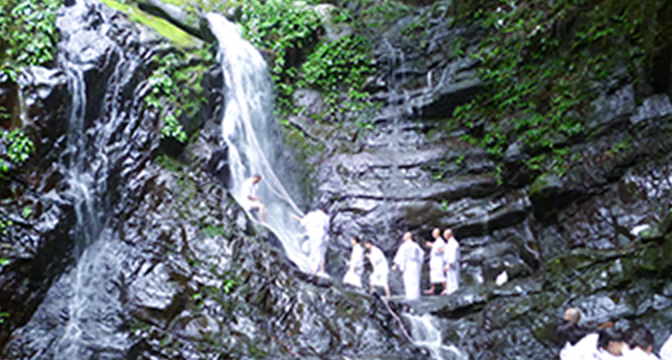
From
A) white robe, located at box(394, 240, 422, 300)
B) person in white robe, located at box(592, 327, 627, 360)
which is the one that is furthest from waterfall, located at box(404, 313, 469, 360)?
person in white robe, located at box(592, 327, 627, 360)

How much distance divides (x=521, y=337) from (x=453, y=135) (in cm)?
763

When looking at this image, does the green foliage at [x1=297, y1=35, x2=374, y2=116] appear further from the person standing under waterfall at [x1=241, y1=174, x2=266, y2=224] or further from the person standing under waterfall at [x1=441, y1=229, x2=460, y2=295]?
the person standing under waterfall at [x1=441, y1=229, x2=460, y2=295]

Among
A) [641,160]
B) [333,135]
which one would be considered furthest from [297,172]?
[641,160]

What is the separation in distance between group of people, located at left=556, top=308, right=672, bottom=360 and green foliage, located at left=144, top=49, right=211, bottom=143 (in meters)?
8.39

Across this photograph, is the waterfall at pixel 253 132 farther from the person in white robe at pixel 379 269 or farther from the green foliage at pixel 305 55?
the person in white robe at pixel 379 269

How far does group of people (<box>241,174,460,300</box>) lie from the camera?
11461 mm

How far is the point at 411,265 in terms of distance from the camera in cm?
1152

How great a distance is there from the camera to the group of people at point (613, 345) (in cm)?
586

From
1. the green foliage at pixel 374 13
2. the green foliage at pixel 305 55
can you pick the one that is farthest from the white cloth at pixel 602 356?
the green foliage at pixel 374 13

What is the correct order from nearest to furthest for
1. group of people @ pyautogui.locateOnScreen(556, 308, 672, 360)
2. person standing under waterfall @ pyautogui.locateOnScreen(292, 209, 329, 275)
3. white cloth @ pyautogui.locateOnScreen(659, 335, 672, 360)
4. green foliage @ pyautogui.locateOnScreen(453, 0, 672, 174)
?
group of people @ pyautogui.locateOnScreen(556, 308, 672, 360)
white cloth @ pyautogui.locateOnScreen(659, 335, 672, 360)
person standing under waterfall @ pyautogui.locateOnScreen(292, 209, 329, 275)
green foliage @ pyautogui.locateOnScreen(453, 0, 672, 174)

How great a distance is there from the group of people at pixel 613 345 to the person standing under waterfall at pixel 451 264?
4701 millimetres

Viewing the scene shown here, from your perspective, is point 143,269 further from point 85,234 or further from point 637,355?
point 637,355

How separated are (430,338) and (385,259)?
2.62 metres

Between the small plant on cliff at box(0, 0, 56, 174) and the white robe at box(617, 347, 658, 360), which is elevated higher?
the small plant on cliff at box(0, 0, 56, 174)
